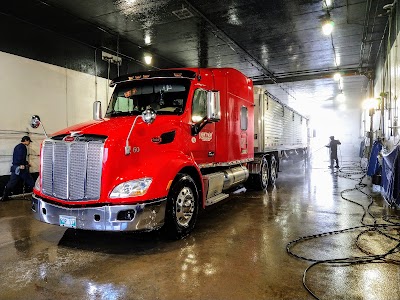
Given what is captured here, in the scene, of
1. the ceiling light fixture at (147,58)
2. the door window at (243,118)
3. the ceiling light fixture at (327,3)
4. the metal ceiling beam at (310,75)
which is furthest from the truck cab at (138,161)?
the metal ceiling beam at (310,75)

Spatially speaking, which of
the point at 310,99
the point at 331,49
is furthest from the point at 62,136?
the point at 310,99

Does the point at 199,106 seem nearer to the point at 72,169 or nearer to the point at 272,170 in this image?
the point at 72,169

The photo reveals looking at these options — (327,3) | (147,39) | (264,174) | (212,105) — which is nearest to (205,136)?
(212,105)

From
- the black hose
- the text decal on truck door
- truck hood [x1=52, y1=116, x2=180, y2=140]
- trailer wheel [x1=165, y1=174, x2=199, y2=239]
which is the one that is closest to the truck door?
the text decal on truck door

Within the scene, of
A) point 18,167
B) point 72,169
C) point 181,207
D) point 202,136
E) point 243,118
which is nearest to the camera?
point 72,169

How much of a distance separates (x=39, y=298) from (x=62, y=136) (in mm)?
2316

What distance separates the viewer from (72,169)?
4.38 meters

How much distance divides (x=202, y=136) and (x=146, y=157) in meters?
1.60

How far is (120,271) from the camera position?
147 inches

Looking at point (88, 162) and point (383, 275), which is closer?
point (383, 275)

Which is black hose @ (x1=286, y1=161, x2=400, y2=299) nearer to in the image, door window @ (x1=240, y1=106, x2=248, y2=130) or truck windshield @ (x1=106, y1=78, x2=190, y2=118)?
truck windshield @ (x1=106, y1=78, x2=190, y2=118)

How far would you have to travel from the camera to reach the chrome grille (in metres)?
4.21

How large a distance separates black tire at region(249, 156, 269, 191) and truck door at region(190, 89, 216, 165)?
3.36 meters

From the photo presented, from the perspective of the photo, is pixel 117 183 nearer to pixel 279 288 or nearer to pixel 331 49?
pixel 279 288
